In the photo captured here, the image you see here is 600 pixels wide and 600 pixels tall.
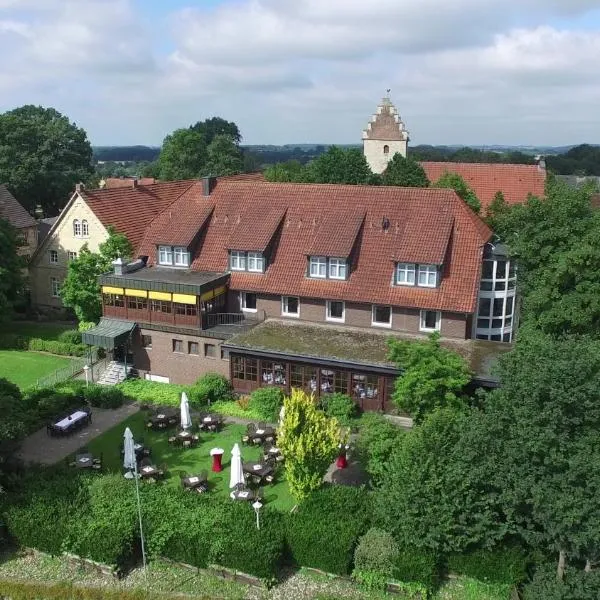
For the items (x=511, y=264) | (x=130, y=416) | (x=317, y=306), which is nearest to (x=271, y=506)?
(x=130, y=416)

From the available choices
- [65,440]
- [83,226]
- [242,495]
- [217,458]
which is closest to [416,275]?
[217,458]

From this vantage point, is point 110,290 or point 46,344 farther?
point 46,344

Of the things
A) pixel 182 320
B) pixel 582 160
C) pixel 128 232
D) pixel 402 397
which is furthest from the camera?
pixel 582 160

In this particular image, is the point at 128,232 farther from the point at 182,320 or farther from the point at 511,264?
the point at 511,264

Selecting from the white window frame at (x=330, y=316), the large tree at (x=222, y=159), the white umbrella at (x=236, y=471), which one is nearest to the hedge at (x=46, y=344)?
the white window frame at (x=330, y=316)

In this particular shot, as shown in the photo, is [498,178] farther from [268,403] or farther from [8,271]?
[8,271]

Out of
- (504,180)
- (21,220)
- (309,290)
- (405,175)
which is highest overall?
(405,175)
